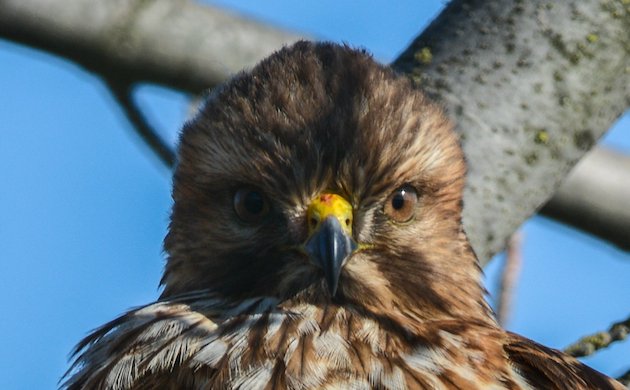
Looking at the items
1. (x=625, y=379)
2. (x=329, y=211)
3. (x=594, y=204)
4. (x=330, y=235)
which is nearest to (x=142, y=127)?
(x=329, y=211)

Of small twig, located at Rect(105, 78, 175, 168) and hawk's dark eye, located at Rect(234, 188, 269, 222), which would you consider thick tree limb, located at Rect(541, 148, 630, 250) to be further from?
hawk's dark eye, located at Rect(234, 188, 269, 222)

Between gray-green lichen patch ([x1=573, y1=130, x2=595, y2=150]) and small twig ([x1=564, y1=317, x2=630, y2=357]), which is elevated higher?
gray-green lichen patch ([x1=573, y1=130, x2=595, y2=150])

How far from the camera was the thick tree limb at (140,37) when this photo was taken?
7.66 m

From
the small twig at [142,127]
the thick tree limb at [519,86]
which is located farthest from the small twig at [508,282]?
the small twig at [142,127]

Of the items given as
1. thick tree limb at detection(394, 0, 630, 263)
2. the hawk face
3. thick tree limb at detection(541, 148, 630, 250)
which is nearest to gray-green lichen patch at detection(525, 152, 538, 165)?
thick tree limb at detection(394, 0, 630, 263)

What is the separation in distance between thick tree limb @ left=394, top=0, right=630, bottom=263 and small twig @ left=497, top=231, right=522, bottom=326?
0.42 m

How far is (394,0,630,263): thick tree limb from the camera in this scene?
687cm

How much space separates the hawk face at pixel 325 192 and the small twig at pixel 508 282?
0.58m

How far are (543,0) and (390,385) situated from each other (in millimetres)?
1846

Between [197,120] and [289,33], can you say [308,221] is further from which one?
[289,33]

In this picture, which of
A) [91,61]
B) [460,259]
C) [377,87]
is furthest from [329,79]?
[91,61]

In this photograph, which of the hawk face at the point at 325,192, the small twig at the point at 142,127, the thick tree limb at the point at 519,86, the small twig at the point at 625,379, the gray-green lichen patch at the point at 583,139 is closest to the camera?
the small twig at the point at 625,379

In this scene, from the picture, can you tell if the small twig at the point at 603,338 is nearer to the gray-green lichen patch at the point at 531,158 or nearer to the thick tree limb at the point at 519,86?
the thick tree limb at the point at 519,86

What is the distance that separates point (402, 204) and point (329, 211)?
41 centimetres
